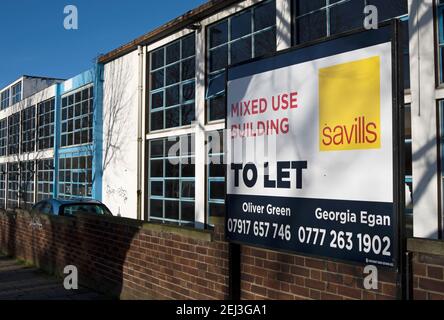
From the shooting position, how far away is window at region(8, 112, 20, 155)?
105 ft

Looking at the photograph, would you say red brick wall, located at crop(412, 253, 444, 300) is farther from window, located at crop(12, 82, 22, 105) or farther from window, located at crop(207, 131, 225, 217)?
window, located at crop(12, 82, 22, 105)

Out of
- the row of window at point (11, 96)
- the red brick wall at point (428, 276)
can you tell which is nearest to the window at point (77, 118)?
the row of window at point (11, 96)

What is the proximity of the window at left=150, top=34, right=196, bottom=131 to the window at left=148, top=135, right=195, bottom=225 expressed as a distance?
643mm

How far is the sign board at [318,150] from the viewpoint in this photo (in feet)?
11.2

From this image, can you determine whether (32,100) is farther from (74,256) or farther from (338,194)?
(338,194)

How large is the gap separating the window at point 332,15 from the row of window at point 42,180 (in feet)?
40.6

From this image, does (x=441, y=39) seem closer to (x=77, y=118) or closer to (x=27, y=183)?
(x=77, y=118)

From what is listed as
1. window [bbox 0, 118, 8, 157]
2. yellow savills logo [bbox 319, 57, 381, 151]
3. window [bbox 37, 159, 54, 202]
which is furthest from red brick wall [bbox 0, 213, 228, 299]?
window [bbox 0, 118, 8, 157]

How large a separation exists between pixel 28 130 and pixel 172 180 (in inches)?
706

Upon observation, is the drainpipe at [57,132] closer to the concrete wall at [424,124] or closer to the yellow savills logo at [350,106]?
the concrete wall at [424,124]

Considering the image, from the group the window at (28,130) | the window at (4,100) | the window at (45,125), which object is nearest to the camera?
the window at (45,125)

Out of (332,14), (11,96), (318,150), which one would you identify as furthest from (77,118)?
(318,150)

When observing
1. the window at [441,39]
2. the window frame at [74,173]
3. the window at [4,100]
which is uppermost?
the window at [4,100]

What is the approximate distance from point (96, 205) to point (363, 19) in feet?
24.3
